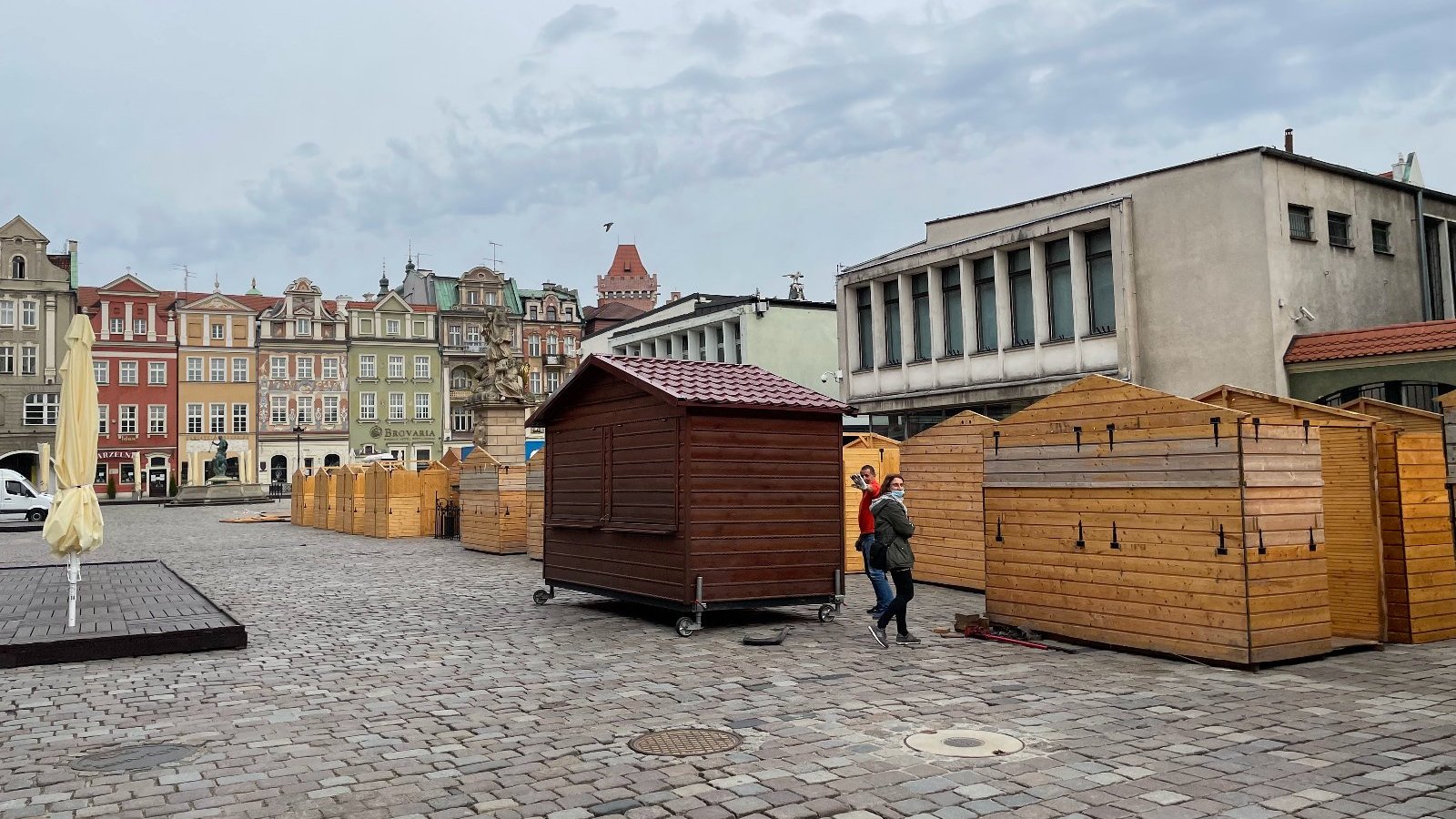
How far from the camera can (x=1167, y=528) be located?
1010 cm

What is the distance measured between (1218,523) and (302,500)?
3712 centimetres

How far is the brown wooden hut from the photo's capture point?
12.4 meters

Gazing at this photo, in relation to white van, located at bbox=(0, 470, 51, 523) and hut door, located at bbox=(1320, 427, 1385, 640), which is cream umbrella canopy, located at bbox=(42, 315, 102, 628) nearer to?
hut door, located at bbox=(1320, 427, 1385, 640)

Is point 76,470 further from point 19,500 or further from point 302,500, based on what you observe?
point 19,500

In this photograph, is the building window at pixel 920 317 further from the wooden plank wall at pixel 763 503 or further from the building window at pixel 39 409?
the building window at pixel 39 409

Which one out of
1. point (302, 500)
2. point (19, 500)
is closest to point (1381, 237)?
point (302, 500)

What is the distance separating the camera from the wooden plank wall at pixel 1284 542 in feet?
31.3

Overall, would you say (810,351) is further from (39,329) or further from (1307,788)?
(39,329)

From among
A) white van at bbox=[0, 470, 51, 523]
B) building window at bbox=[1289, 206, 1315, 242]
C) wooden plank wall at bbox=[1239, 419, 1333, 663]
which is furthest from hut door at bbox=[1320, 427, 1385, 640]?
white van at bbox=[0, 470, 51, 523]

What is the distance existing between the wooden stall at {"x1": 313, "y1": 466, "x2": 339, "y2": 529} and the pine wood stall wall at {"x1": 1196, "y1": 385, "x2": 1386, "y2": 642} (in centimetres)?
3100

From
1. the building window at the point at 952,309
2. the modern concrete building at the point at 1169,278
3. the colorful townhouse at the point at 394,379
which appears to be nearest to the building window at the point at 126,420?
the colorful townhouse at the point at 394,379

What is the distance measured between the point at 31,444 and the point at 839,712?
75635 millimetres

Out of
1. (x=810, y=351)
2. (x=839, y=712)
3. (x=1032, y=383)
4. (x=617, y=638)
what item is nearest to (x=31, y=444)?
(x=810, y=351)

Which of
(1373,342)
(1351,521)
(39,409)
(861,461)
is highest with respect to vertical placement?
(39,409)
